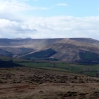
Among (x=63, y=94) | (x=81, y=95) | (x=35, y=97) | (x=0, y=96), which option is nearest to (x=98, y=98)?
(x=81, y=95)

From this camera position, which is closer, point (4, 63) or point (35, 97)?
point (35, 97)

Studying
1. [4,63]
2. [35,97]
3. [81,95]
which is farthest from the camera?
[4,63]

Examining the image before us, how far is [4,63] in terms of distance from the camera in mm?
162000

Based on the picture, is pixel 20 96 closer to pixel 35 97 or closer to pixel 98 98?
pixel 35 97

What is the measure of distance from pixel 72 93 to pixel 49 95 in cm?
649

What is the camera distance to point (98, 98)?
178 feet

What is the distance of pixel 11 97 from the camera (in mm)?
54188

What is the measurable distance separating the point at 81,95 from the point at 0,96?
18649 millimetres

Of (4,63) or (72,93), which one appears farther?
(4,63)

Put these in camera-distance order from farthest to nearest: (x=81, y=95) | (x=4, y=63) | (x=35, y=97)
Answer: (x=4, y=63) → (x=81, y=95) → (x=35, y=97)

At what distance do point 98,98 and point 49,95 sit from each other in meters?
11.1

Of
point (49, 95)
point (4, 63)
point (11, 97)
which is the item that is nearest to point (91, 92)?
point (49, 95)

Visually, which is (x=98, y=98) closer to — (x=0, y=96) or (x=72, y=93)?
(x=72, y=93)

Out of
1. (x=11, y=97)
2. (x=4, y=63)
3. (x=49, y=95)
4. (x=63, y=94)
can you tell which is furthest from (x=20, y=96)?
(x=4, y=63)
